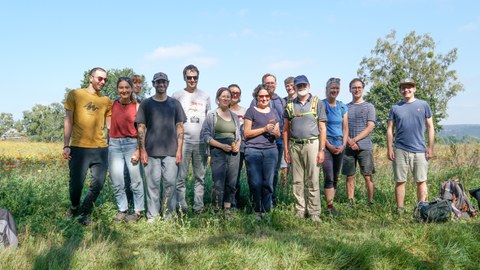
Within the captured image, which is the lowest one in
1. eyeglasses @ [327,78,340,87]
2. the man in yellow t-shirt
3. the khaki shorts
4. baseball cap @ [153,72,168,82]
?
the khaki shorts

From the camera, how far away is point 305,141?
18.1ft

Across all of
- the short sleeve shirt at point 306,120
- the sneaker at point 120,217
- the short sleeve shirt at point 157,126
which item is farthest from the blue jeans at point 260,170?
the sneaker at point 120,217

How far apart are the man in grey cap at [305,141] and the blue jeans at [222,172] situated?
2.67ft

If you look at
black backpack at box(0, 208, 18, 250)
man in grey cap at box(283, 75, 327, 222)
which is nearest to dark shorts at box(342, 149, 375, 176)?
man in grey cap at box(283, 75, 327, 222)

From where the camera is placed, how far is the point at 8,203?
5547 millimetres

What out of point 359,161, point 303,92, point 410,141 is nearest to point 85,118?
point 303,92

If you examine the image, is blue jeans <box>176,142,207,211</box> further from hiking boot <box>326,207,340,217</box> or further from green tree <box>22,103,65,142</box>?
green tree <box>22,103,65,142</box>

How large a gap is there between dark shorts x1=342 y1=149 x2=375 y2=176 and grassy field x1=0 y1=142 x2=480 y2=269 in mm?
507

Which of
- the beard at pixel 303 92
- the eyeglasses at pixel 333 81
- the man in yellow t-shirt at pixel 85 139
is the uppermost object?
the eyeglasses at pixel 333 81

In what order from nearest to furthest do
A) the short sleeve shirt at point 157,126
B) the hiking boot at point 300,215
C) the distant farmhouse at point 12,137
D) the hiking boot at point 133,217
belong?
the short sleeve shirt at point 157,126 → the hiking boot at point 133,217 → the hiking boot at point 300,215 → the distant farmhouse at point 12,137

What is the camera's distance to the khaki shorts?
5.91 m

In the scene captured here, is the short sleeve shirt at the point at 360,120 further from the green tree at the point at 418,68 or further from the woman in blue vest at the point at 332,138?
the green tree at the point at 418,68

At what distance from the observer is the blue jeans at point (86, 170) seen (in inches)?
198

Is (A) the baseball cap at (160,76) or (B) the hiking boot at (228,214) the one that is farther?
(B) the hiking boot at (228,214)
